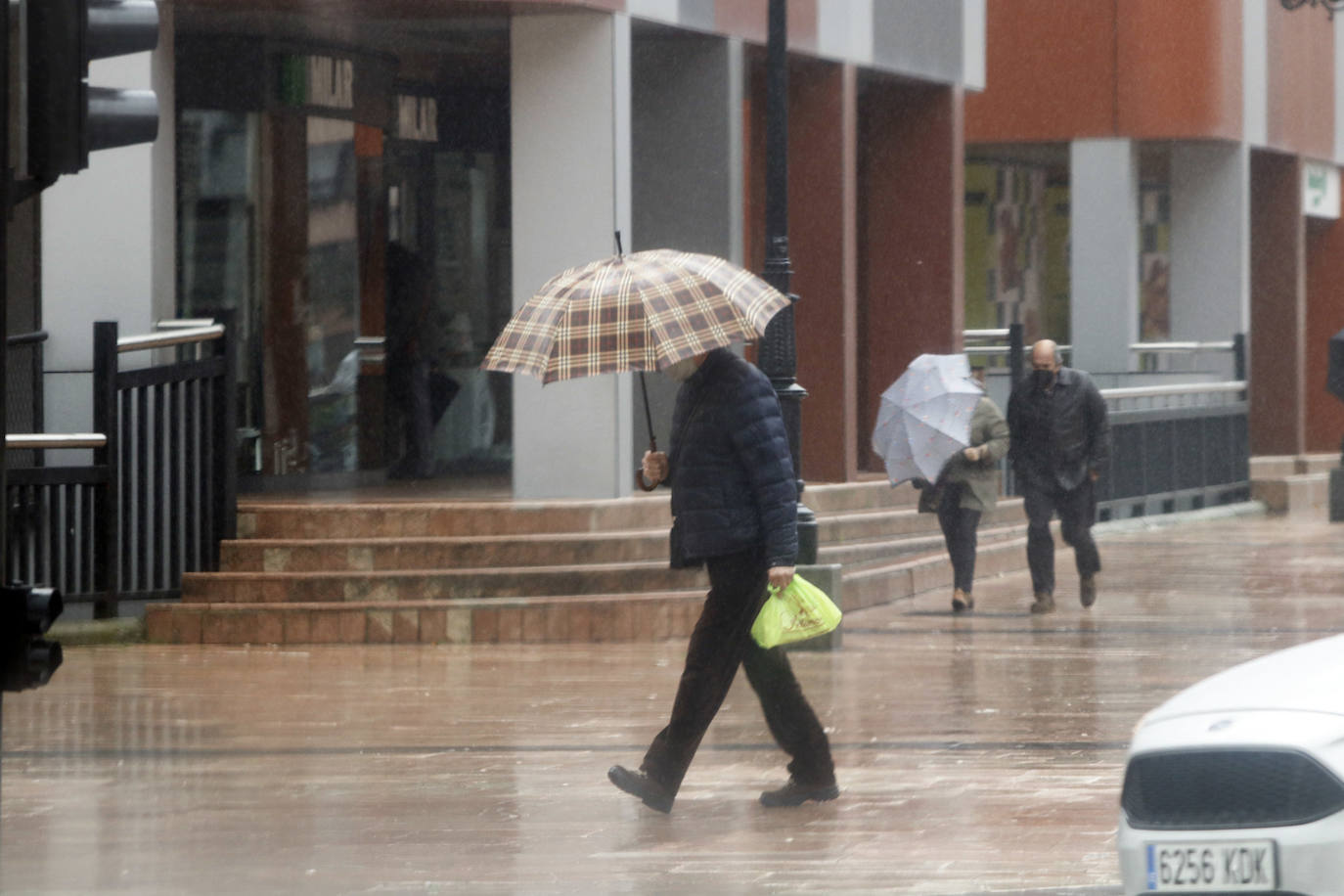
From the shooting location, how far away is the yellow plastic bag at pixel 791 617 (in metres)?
8.18

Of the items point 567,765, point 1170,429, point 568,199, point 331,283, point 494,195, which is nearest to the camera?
point 567,765

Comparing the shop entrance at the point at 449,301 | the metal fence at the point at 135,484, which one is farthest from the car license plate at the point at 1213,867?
the shop entrance at the point at 449,301

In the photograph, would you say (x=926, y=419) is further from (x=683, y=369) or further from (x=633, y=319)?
(x=633, y=319)

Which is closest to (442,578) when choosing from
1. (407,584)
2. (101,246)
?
(407,584)

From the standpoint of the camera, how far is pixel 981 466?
15648mm

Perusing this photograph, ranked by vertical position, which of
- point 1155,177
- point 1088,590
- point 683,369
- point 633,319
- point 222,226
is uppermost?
point 1155,177

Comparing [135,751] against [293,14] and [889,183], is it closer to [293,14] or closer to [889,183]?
[293,14]

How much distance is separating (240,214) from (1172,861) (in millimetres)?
12771

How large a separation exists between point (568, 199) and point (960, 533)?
3551mm

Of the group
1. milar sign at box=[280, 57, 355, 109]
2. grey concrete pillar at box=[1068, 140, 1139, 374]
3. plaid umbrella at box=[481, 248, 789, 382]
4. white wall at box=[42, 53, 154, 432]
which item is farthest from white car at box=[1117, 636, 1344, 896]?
grey concrete pillar at box=[1068, 140, 1139, 374]

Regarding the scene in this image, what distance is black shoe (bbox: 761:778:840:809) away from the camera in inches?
328

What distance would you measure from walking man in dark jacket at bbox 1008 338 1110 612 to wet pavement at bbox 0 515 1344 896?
18.5 inches

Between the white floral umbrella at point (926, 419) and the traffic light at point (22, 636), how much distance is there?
11.0 metres

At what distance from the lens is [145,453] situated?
1412 centimetres
